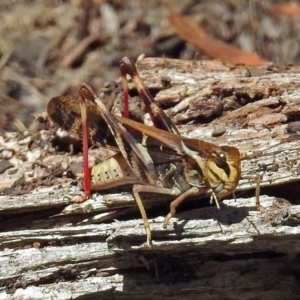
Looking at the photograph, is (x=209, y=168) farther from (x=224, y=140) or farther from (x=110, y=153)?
(x=110, y=153)

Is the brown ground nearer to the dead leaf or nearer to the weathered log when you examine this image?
the dead leaf

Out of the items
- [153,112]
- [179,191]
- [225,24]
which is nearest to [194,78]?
[153,112]

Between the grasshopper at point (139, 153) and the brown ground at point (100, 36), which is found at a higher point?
the grasshopper at point (139, 153)

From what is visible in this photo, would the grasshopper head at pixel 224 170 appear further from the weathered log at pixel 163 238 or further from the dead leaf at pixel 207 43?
the dead leaf at pixel 207 43

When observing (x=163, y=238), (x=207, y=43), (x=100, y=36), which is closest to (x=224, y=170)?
(x=163, y=238)

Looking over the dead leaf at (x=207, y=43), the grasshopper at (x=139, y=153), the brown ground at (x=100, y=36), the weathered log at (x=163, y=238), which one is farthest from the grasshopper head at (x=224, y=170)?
the brown ground at (x=100, y=36)

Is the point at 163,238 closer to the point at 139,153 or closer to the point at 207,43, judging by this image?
the point at 139,153

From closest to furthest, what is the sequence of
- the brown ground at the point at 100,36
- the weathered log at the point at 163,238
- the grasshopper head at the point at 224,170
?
the grasshopper head at the point at 224,170 → the weathered log at the point at 163,238 → the brown ground at the point at 100,36
